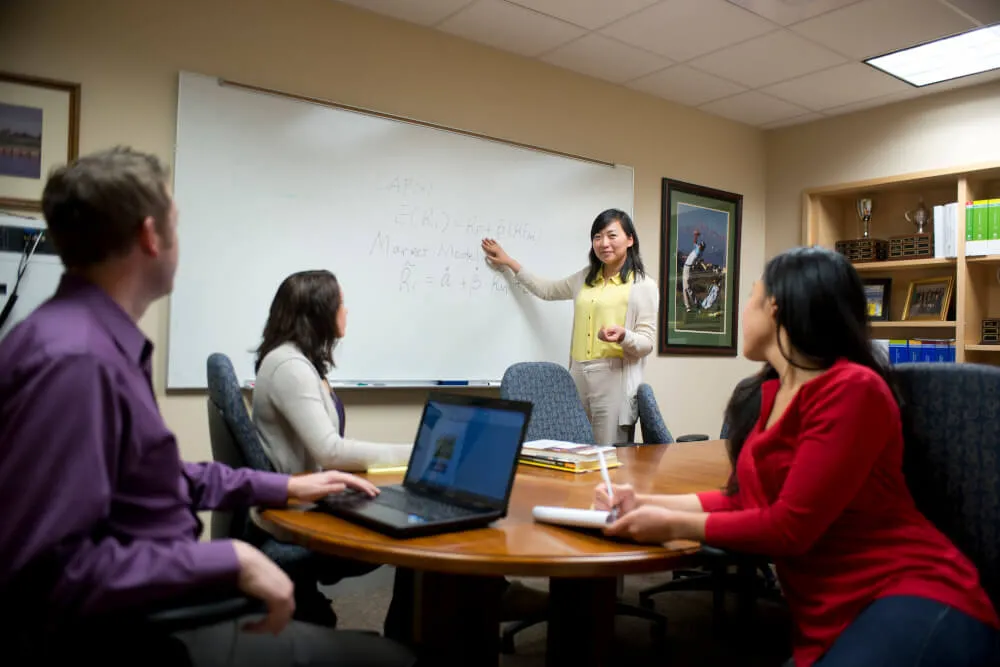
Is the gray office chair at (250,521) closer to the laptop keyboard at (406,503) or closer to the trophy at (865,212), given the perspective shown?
the laptop keyboard at (406,503)

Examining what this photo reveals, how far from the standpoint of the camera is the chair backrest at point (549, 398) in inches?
106

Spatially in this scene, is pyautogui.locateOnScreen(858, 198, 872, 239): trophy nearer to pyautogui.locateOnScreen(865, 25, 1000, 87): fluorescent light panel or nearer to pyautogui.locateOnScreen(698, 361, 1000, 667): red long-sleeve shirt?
pyautogui.locateOnScreen(865, 25, 1000, 87): fluorescent light panel

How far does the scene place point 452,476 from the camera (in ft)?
4.74

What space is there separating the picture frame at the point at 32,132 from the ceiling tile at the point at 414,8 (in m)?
1.25

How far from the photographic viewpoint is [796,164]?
4953 mm

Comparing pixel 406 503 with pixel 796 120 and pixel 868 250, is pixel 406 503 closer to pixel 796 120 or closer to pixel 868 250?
pixel 868 250

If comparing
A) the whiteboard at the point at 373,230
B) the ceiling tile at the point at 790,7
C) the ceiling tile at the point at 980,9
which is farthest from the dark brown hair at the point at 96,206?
the ceiling tile at the point at 980,9

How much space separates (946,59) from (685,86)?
4.36ft

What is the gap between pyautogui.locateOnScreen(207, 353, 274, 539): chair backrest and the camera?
1.74 meters

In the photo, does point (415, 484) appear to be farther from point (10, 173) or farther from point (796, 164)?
point (796, 164)

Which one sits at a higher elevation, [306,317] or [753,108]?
[753,108]

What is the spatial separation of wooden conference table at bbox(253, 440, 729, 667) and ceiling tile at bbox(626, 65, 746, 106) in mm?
2557

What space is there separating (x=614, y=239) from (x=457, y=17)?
1.28 meters

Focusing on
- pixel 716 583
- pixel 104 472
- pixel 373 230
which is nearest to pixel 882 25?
pixel 373 230
